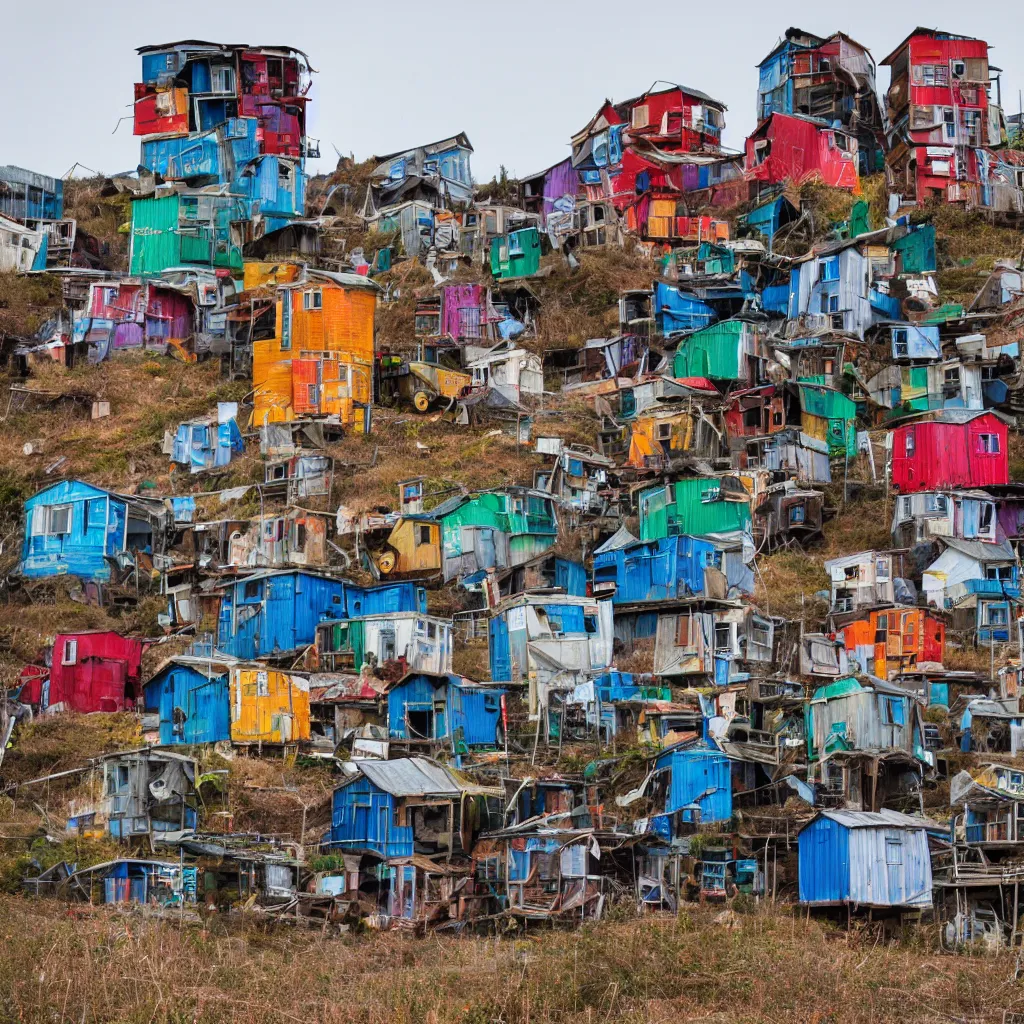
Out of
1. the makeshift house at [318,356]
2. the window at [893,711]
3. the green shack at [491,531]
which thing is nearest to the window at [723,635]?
the window at [893,711]

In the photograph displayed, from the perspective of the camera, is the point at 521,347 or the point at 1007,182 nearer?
the point at 521,347

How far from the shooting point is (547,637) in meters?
40.0

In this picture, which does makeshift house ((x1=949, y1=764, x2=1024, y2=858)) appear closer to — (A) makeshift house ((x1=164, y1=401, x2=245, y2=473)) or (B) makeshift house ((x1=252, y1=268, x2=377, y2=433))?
(B) makeshift house ((x1=252, y1=268, x2=377, y2=433))

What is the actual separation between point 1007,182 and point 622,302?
62.4ft

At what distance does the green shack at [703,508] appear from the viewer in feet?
153

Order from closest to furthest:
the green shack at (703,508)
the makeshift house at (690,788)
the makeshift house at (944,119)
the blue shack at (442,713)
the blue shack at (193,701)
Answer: the makeshift house at (690,788)
the blue shack at (193,701)
the blue shack at (442,713)
the green shack at (703,508)
the makeshift house at (944,119)

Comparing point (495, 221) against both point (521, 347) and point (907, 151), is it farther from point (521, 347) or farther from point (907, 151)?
point (907, 151)

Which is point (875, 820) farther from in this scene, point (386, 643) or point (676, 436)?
point (676, 436)

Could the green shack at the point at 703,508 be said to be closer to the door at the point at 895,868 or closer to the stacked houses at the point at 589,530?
the stacked houses at the point at 589,530

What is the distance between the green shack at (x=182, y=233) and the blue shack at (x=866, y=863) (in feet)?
141

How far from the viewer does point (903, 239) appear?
2462 inches

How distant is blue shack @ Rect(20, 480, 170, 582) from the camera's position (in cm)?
4703

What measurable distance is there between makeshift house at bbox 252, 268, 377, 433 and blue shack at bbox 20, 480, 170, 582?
7.83 meters

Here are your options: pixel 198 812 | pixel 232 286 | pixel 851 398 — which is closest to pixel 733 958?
pixel 198 812
